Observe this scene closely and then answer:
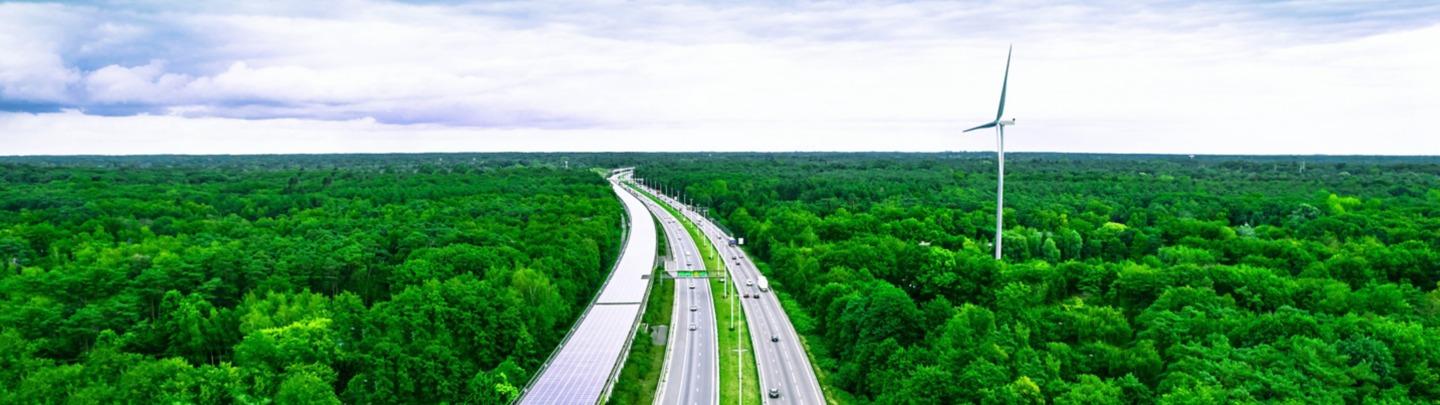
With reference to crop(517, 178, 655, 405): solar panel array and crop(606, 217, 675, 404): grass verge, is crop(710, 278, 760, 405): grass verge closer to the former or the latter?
crop(606, 217, 675, 404): grass verge

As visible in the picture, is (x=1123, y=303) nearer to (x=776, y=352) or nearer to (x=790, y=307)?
(x=790, y=307)

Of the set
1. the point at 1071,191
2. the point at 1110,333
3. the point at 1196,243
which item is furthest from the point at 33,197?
the point at 1071,191

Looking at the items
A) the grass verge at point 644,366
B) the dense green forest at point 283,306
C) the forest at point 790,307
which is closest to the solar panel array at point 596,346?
the grass verge at point 644,366

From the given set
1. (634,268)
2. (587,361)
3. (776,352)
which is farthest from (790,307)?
(587,361)

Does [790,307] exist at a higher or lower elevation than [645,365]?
higher

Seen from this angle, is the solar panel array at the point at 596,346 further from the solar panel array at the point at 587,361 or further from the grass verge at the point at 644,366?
the grass verge at the point at 644,366

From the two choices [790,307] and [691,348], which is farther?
[790,307]

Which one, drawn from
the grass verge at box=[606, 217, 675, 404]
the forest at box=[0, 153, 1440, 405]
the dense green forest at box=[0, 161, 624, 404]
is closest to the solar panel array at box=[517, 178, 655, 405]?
the grass verge at box=[606, 217, 675, 404]
